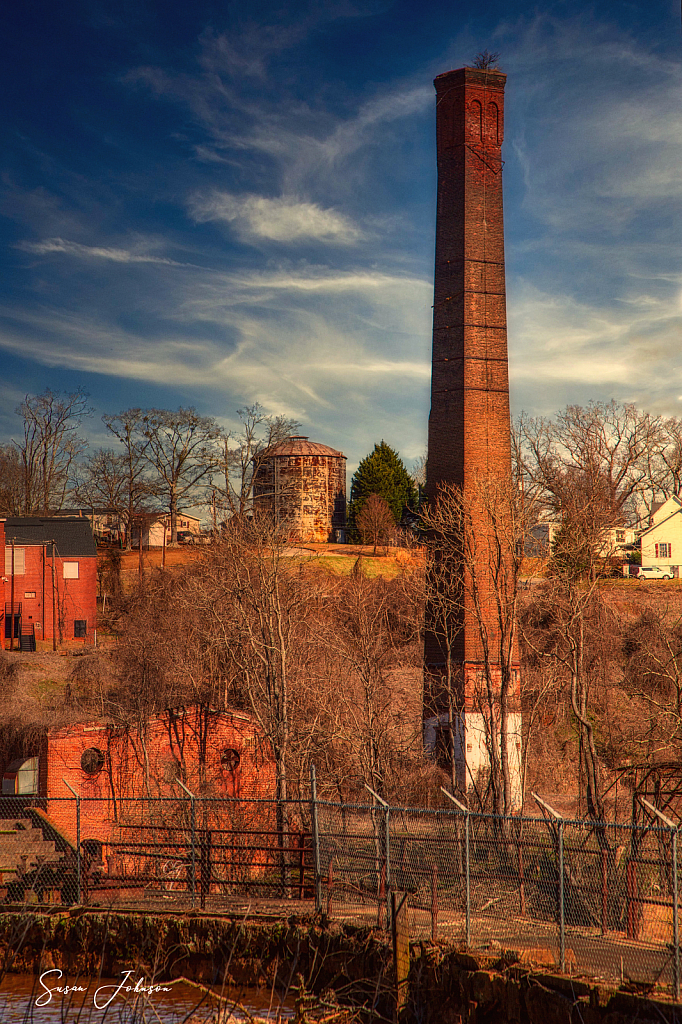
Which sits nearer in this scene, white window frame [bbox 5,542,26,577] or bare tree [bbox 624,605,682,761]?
bare tree [bbox 624,605,682,761]

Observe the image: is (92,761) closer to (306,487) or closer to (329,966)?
(329,966)

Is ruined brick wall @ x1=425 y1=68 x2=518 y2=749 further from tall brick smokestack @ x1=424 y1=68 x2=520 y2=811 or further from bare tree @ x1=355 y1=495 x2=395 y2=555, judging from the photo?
bare tree @ x1=355 y1=495 x2=395 y2=555

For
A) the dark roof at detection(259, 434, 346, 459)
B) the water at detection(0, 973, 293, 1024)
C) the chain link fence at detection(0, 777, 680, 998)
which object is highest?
the dark roof at detection(259, 434, 346, 459)

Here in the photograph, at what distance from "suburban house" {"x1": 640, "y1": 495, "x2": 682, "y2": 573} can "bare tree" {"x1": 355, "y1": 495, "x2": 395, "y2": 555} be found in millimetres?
16335

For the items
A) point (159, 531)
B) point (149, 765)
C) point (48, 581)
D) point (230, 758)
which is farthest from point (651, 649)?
point (159, 531)

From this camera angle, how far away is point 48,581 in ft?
134

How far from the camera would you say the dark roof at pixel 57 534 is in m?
41.3

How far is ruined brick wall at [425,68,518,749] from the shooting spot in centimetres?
2347

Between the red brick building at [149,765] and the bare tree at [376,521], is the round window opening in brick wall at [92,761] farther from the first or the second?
the bare tree at [376,521]

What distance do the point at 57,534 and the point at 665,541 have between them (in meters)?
36.5

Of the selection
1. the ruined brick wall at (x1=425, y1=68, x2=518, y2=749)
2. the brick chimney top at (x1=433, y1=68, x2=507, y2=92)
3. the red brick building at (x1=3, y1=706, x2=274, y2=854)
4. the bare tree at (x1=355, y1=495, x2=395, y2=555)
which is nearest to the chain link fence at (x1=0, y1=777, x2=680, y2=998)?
the red brick building at (x1=3, y1=706, x2=274, y2=854)

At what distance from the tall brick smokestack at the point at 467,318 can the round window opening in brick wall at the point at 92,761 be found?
8.79 metres

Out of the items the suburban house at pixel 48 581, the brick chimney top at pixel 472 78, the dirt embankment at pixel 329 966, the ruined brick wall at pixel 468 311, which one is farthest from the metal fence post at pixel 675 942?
the suburban house at pixel 48 581

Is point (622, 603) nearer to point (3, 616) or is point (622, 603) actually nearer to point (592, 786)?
point (592, 786)
